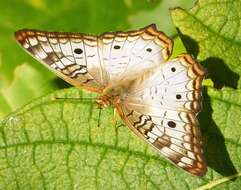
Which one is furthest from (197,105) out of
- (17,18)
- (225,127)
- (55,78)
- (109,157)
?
(17,18)

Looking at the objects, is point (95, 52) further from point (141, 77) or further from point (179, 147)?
point (179, 147)

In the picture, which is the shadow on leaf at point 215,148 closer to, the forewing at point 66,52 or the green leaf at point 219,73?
the green leaf at point 219,73

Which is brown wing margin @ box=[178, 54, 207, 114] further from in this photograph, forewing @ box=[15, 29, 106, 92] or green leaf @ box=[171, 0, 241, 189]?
forewing @ box=[15, 29, 106, 92]

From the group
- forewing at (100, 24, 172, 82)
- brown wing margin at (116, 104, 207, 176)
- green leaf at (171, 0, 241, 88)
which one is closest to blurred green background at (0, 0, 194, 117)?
forewing at (100, 24, 172, 82)

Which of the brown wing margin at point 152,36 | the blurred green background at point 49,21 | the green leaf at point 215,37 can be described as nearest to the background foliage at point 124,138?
the green leaf at point 215,37

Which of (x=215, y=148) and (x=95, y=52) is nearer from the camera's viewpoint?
(x=215, y=148)

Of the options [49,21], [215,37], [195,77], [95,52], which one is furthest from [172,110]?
[49,21]

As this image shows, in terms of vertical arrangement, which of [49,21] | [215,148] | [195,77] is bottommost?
[215,148]
